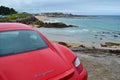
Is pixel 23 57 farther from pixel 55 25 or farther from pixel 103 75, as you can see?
pixel 55 25

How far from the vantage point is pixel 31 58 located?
12.1 feet

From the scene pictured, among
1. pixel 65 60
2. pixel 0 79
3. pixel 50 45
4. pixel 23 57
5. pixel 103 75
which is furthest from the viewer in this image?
pixel 103 75

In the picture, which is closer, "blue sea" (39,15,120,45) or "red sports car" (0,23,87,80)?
"red sports car" (0,23,87,80)

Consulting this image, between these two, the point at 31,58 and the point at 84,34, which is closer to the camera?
the point at 31,58

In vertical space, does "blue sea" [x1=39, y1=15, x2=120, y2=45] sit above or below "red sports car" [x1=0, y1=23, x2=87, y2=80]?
below

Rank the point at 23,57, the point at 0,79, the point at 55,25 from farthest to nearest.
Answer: the point at 55,25, the point at 23,57, the point at 0,79

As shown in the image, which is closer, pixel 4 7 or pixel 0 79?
pixel 0 79

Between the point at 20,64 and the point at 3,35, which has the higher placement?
the point at 3,35

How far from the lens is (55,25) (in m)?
62.6

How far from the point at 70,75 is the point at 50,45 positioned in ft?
2.85

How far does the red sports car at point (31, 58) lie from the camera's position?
340cm

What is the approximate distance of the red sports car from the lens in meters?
3.40

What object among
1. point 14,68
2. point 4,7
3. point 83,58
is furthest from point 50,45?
point 4,7

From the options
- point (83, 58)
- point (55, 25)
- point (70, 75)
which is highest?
point (70, 75)
